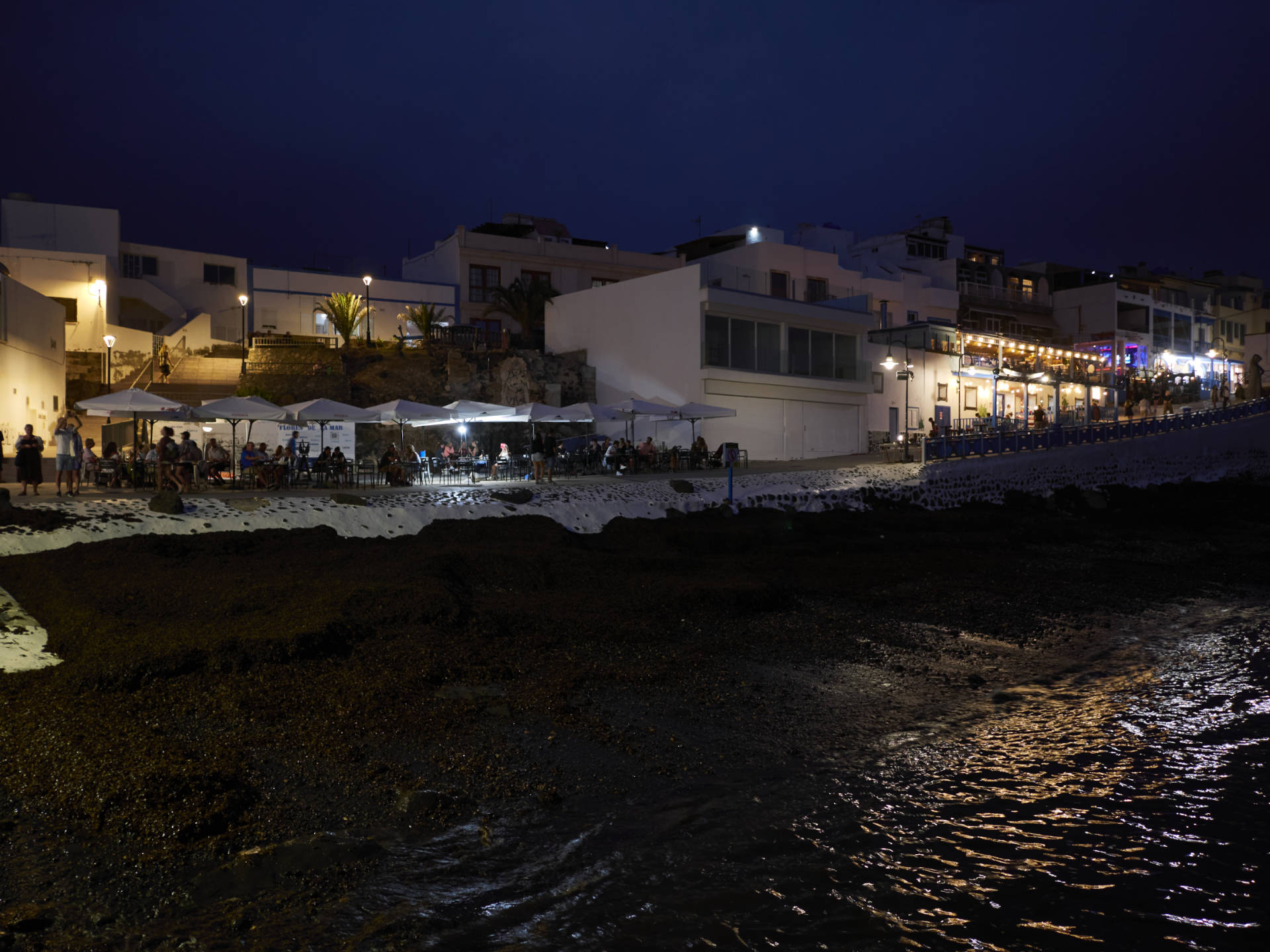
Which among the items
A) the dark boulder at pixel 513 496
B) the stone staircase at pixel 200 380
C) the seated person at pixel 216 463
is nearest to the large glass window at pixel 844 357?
the dark boulder at pixel 513 496

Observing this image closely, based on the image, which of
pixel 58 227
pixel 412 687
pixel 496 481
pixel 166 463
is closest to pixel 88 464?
pixel 166 463

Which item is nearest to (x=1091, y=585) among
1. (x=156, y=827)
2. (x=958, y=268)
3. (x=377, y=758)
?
(x=377, y=758)

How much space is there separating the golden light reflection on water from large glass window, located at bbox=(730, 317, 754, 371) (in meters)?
23.2

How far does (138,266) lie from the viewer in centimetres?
3859

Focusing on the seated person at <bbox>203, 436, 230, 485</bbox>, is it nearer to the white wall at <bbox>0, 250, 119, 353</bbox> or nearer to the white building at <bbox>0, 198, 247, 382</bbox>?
the white building at <bbox>0, 198, 247, 382</bbox>

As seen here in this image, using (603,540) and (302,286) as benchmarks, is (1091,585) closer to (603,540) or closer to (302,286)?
(603,540)

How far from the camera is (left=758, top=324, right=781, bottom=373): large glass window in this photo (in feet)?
104

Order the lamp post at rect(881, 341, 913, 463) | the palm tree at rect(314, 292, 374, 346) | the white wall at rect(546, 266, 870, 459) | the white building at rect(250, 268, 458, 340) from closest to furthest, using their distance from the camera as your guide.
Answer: the white wall at rect(546, 266, 870, 459)
the lamp post at rect(881, 341, 913, 463)
the palm tree at rect(314, 292, 374, 346)
the white building at rect(250, 268, 458, 340)

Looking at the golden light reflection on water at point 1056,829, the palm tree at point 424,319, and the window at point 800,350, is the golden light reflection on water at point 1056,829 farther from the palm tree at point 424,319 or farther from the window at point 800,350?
the palm tree at point 424,319

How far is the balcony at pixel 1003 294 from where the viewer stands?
159 feet

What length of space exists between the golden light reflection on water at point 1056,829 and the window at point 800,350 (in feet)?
82.5

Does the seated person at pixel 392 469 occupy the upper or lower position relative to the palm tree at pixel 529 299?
lower

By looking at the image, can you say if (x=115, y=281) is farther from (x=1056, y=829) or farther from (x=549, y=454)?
(x=1056, y=829)

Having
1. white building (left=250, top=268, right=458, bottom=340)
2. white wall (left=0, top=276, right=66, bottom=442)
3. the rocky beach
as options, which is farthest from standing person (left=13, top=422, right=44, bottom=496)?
white building (left=250, top=268, right=458, bottom=340)
